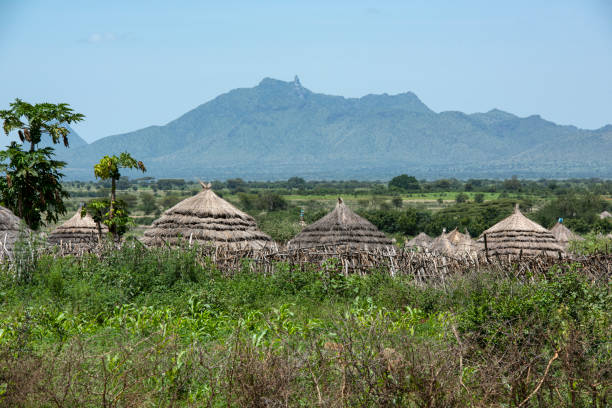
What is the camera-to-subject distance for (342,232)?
2241cm

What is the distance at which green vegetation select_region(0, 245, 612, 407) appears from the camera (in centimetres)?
546

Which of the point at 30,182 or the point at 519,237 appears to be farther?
the point at 519,237

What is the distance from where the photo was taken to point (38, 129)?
1595 cm

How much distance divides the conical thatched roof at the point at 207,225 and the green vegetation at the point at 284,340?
7.44m

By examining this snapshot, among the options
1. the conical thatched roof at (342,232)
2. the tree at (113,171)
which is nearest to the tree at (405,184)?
the conical thatched roof at (342,232)

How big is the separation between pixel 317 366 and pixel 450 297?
4.79 metres

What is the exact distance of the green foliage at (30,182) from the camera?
15484mm

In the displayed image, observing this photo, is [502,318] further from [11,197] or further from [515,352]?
[11,197]

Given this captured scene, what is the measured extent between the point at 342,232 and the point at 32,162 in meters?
10.4

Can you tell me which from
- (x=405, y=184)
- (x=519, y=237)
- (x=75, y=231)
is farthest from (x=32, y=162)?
(x=405, y=184)

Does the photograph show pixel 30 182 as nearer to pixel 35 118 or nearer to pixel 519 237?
pixel 35 118

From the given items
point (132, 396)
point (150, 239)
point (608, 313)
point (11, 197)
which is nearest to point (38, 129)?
point (11, 197)

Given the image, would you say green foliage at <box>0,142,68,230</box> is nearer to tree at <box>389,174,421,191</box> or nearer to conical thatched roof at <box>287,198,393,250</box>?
conical thatched roof at <box>287,198,393,250</box>

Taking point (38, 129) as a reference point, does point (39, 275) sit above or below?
below
